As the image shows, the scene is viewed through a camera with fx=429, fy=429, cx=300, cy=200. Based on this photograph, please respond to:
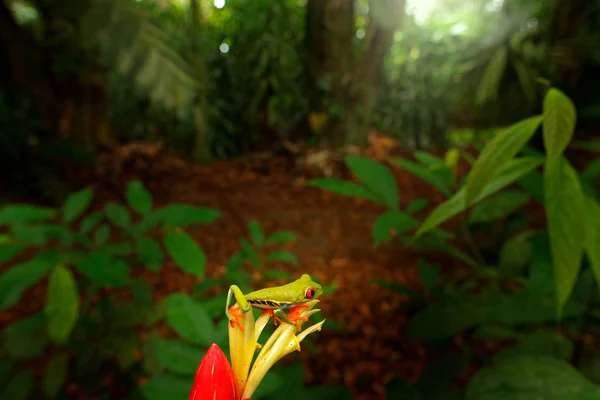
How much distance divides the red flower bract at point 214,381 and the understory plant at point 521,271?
11.2 inches

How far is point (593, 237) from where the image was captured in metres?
0.39

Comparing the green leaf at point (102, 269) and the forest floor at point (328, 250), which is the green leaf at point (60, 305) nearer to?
the green leaf at point (102, 269)

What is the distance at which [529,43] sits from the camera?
2584 mm

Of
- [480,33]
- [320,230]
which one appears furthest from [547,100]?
[480,33]

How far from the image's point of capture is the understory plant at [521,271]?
1.19ft

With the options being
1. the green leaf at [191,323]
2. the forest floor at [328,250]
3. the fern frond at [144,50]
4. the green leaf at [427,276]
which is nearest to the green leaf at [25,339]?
the green leaf at [191,323]

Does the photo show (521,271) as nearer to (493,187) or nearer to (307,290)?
(493,187)

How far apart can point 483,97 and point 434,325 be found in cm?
228

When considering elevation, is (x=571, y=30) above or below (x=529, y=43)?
below

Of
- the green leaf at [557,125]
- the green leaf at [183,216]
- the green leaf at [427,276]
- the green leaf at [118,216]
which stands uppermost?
the green leaf at [118,216]

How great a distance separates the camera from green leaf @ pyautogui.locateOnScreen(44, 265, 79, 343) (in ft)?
1.90

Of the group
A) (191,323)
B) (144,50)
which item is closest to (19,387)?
(191,323)

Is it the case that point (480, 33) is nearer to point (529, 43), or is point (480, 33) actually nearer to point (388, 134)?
point (529, 43)

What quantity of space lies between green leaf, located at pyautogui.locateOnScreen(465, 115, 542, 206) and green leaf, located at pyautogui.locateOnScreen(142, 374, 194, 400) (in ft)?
1.03
